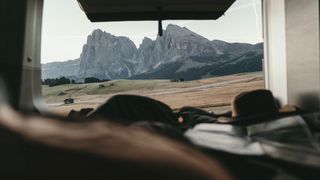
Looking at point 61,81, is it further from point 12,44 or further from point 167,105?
point 167,105

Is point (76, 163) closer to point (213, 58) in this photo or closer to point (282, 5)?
point (282, 5)

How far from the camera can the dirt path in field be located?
1.60m

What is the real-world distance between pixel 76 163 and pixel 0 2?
1247 mm

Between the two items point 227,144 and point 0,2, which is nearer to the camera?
point 227,144

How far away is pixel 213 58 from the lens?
2170mm

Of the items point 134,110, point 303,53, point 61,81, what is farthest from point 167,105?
point 61,81

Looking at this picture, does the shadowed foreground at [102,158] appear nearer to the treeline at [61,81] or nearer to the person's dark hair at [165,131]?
the person's dark hair at [165,131]

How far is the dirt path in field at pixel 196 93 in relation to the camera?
160 cm

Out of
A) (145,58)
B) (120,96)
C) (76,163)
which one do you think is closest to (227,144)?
(76,163)

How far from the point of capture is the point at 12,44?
5.21 ft

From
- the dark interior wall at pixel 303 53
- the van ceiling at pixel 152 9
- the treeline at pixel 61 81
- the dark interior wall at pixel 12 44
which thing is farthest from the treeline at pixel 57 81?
the dark interior wall at pixel 303 53

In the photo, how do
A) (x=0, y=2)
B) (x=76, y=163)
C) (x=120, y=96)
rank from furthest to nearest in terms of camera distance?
(x=0, y=2) < (x=120, y=96) < (x=76, y=163)

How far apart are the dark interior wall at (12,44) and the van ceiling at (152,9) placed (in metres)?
0.29

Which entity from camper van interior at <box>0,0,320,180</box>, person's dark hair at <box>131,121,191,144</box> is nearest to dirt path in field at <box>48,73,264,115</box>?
camper van interior at <box>0,0,320,180</box>
